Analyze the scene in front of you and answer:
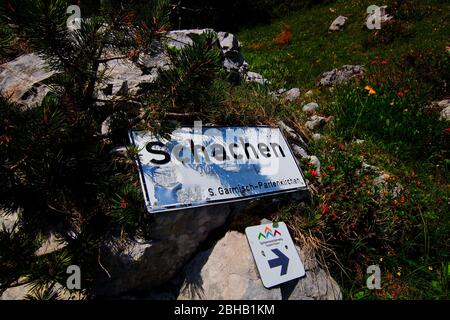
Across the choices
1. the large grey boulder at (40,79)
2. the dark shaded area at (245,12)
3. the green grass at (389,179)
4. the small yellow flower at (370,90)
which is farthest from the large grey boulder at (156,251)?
the dark shaded area at (245,12)

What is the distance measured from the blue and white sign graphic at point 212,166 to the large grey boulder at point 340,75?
512 centimetres

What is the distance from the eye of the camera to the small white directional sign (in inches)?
105

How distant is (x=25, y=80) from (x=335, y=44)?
10766 millimetres

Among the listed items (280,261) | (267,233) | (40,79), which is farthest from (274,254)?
(40,79)

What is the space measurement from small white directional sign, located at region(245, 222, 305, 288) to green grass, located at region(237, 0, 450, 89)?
505 cm

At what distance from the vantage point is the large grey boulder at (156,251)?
2.57 m

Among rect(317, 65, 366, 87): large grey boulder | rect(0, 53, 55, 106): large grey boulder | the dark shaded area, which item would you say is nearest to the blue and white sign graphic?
rect(0, 53, 55, 106): large grey boulder

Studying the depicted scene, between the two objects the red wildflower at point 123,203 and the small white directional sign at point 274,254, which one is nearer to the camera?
the red wildflower at point 123,203

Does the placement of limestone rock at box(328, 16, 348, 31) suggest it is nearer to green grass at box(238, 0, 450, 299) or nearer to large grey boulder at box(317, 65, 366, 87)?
green grass at box(238, 0, 450, 299)

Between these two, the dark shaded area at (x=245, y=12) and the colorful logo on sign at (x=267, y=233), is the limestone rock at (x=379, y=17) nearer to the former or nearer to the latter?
the dark shaded area at (x=245, y=12)

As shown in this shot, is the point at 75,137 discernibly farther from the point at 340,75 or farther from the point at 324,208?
the point at 340,75

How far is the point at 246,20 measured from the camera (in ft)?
63.2

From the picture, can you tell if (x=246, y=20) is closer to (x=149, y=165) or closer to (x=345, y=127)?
(x=345, y=127)
